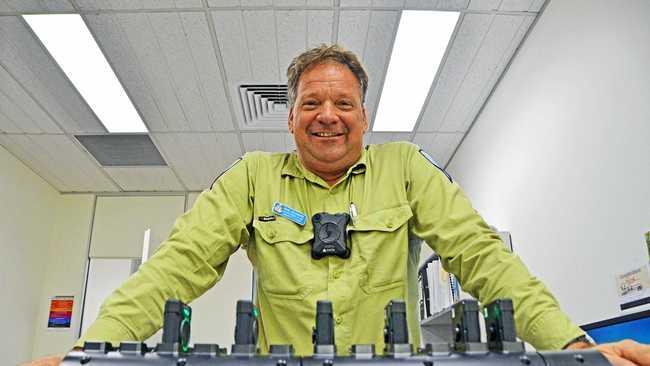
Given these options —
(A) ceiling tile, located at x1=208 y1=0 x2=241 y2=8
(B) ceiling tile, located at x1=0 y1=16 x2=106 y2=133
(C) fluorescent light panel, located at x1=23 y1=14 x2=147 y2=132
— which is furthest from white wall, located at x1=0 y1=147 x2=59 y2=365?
(A) ceiling tile, located at x1=208 y1=0 x2=241 y2=8

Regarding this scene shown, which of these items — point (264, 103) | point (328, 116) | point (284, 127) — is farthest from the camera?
point (284, 127)

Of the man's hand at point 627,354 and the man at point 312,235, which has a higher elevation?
the man at point 312,235

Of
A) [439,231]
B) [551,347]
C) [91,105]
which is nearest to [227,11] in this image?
[91,105]

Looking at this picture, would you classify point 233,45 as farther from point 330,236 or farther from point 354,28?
point 330,236

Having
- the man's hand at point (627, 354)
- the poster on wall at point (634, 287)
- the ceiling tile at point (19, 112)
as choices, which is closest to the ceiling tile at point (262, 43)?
the ceiling tile at point (19, 112)

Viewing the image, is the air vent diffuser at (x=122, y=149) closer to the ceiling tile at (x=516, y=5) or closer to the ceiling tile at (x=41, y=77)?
the ceiling tile at (x=41, y=77)

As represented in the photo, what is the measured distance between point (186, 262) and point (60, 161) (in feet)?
13.0

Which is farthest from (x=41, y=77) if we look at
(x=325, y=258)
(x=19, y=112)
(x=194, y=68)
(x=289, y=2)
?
(x=325, y=258)

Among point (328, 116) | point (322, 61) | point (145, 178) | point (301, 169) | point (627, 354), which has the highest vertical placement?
point (145, 178)

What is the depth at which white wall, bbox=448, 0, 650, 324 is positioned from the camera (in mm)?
1970

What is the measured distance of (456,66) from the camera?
3.20 m

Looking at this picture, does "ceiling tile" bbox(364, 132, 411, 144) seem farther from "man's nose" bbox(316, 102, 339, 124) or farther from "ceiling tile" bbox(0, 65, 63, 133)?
"man's nose" bbox(316, 102, 339, 124)

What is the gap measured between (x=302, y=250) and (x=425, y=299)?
8.97 ft

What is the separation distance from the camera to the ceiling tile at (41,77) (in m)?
2.95
